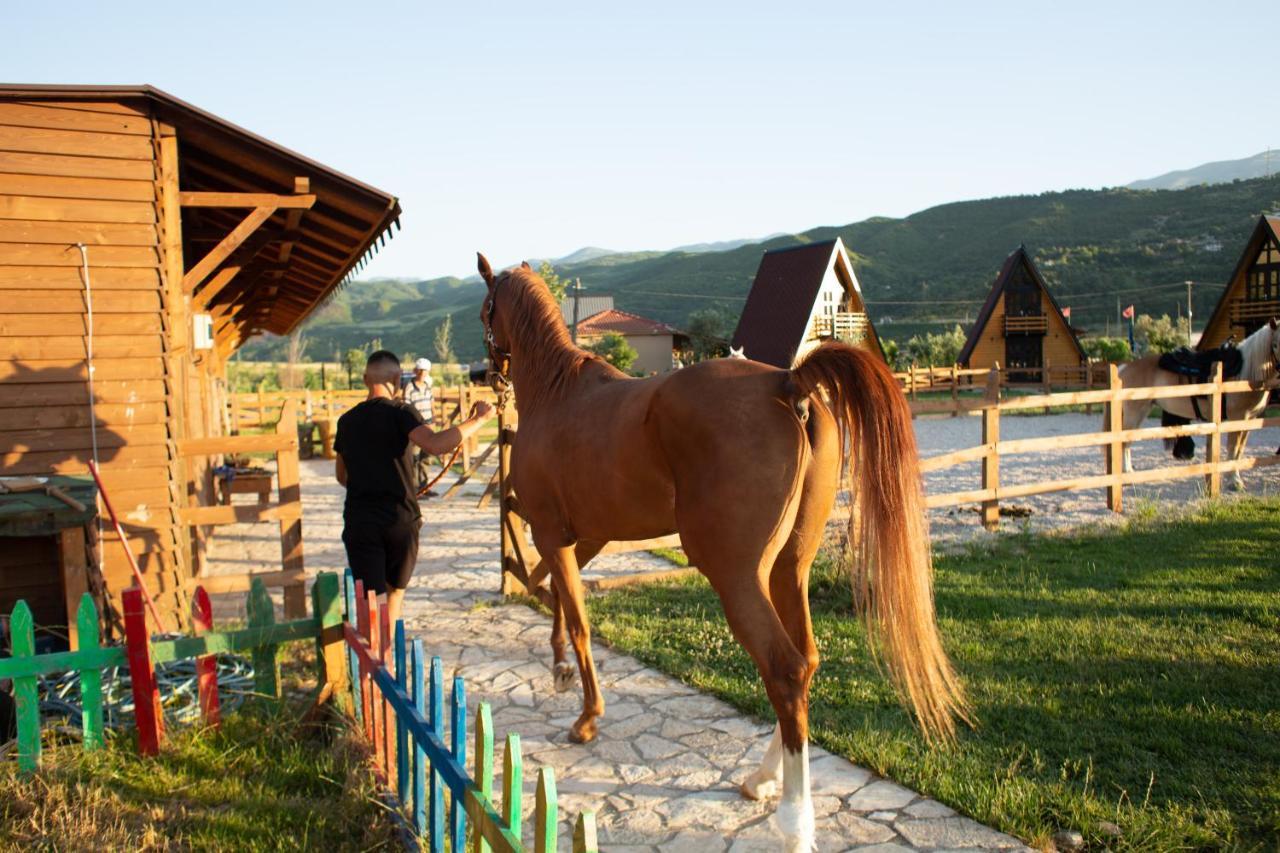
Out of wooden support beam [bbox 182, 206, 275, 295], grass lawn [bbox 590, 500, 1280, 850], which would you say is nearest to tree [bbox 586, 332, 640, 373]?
wooden support beam [bbox 182, 206, 275, 295]

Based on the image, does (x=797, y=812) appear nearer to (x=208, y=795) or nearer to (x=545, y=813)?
(x=545, y=813)

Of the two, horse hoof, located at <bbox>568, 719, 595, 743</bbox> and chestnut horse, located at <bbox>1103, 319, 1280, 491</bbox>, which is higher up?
chestnut horse, located at <bbox>1103, 319, 1280, 491</bbox>

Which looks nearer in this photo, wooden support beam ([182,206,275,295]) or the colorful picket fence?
the colorful picket fence

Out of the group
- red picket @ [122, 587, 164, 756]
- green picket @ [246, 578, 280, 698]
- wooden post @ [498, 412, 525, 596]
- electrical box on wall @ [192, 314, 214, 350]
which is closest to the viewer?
red picket @ [122, 587, 164, 756]

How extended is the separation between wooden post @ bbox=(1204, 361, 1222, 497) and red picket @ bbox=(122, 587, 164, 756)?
11036mm

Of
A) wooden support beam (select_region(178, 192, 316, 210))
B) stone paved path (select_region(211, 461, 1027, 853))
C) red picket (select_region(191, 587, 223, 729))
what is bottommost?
stone paved path (select_region(211, 461, 1027, 853))

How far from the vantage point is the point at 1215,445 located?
414 inches

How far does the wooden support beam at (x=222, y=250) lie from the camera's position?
6555 millimetres

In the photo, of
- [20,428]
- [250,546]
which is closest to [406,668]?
[20,428]

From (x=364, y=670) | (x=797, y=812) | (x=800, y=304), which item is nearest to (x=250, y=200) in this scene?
(x=364, y=670)

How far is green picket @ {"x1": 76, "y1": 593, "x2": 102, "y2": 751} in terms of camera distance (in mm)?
3840

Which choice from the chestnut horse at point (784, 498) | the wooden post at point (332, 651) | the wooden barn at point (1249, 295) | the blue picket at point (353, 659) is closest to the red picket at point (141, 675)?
the wooden post at point (332, 651)

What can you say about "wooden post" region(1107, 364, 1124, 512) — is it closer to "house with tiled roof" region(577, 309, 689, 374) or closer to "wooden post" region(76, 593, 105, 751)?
"wooden post" region(76, 593, 105, 751)

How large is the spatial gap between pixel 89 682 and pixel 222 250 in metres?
3.84
